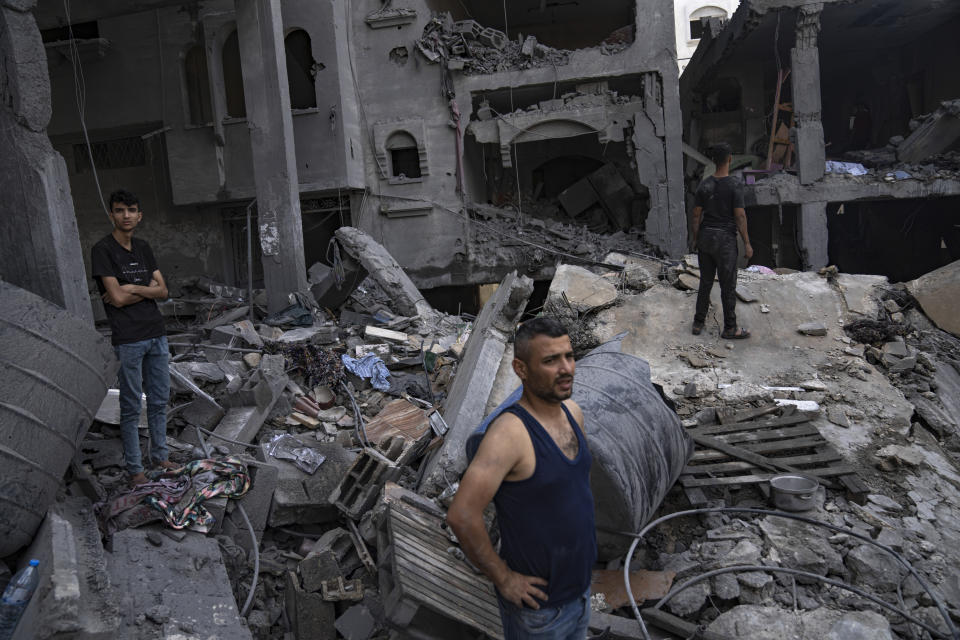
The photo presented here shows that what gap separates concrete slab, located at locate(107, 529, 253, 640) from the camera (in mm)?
3566

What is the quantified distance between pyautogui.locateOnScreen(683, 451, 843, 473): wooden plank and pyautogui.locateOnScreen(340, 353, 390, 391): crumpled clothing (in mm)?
3525

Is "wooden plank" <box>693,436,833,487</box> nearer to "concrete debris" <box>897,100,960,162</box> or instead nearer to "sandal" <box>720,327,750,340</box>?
"sandal" <box>720,327,750,340</box>

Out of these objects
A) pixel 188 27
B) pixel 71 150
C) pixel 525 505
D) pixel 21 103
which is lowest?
pixel 525 505

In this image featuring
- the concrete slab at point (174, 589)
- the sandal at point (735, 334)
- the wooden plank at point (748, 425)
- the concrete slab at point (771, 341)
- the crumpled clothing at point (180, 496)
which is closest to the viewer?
the concrete slab at point (174, 589)

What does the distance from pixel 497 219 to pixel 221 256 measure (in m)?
6.79

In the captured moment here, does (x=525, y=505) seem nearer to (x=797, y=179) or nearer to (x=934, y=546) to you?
(x=934, y=546)

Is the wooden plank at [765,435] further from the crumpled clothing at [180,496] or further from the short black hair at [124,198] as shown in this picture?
the short black hair at [124,198]

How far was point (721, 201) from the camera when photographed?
765 centimetres

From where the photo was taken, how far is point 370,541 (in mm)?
4938

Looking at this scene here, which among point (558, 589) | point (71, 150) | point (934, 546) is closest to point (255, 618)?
point (558, 589)

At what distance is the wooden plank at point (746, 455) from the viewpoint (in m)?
5.57

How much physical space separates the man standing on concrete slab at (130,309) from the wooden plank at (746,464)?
13.7ft

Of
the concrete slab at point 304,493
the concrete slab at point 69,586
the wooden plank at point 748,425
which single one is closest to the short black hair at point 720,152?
the wooden plank at point 748,425

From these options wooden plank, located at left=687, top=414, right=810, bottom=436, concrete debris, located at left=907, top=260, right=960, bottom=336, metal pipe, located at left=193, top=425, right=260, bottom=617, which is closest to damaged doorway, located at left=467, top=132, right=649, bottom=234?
concrete debris, located at left=907, top=260, right=960, bottom=336
